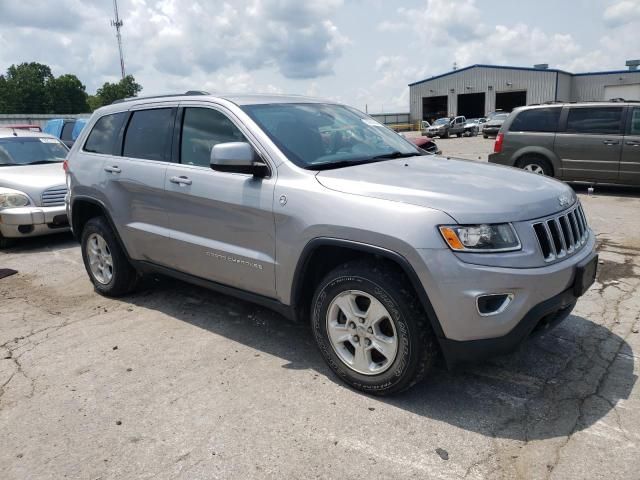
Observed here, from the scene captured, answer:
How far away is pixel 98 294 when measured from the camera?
18.2 feet

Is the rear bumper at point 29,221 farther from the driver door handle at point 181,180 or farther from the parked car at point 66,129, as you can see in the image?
the parked car at point 66,129

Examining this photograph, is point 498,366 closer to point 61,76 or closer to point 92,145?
point 92,145

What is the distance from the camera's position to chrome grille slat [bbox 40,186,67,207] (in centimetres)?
767

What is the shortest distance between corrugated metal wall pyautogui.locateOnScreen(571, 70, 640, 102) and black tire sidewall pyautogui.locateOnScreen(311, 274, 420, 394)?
5293 centimetres

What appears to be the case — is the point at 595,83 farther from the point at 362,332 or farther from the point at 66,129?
the point at 362,332

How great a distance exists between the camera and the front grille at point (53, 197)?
767 cm

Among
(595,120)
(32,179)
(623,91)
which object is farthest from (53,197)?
(623,91)

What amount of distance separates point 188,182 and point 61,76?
98.9 m

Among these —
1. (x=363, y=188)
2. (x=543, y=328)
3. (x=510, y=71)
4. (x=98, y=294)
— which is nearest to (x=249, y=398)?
(x=363, y=188)

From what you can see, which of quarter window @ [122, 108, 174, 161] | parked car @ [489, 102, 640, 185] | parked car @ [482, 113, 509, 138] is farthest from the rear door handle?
parked car @ [482, 113, 509, 138]

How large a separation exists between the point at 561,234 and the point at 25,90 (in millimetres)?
95972

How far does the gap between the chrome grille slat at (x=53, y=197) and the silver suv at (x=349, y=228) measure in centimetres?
333

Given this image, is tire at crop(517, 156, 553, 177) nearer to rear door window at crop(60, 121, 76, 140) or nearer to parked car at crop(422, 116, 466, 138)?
rear door window at crop(60, 121, 76, 140)

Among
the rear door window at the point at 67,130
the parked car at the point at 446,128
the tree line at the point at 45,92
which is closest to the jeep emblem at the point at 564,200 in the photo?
the rear door window at the point at 67,130
